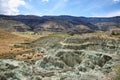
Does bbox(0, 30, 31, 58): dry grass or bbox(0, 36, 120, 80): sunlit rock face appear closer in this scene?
bbox(0, 36, 120, 80): sunlit rock face

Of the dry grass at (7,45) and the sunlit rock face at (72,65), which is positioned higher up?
the dry grass at (7,45)

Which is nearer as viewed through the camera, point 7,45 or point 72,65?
point 72,65

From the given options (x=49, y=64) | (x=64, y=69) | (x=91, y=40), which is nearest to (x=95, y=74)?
(x=64, y=69)

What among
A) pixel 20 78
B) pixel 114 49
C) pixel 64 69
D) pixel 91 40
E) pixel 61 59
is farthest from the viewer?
pixel 91 40

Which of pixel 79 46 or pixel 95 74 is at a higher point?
pixel 79 46

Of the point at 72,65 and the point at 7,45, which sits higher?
the point at 7,45

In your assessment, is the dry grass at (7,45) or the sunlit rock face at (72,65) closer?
the sunlit rock face at (72,65)

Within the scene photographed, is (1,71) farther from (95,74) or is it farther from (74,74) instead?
(95,74)

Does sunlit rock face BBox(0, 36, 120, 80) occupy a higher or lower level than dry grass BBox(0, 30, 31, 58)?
lower
